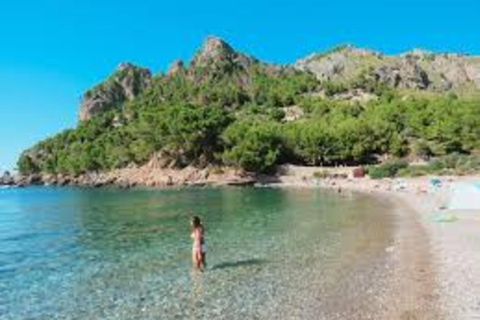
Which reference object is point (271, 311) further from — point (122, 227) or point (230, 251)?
point (122, 227)

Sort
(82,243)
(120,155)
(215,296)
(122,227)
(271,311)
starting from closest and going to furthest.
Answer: (271,311)
(215,296)
(82,243)
(122,227)
(120,155)

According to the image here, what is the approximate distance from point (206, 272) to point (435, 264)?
932cm

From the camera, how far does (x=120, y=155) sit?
14675 cm

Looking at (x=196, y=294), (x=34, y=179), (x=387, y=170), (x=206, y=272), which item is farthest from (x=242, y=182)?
(x=196, y=294)

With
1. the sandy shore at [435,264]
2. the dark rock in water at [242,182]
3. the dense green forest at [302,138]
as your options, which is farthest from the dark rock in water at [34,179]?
the sandy shore at [435,264]

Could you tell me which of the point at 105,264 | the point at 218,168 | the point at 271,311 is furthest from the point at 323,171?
the point at 271,311

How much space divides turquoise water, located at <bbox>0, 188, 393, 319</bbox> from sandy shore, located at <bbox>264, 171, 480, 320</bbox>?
0.91 metres

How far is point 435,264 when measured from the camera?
84.0ft

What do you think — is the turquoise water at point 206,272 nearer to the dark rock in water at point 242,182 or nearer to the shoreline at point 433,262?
the shoreline at point 433,262

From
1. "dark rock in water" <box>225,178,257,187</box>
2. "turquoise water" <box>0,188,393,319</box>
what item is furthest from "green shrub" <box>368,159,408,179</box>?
"turquoise water" <box>0,188,393,319</box>

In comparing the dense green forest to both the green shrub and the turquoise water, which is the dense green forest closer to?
the green shrub

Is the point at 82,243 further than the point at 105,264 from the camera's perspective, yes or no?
Yes

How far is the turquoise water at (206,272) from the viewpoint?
20.4 meters

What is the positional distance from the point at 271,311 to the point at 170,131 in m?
113
